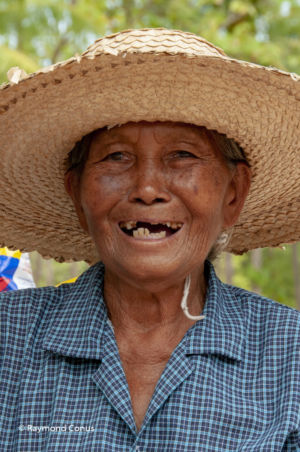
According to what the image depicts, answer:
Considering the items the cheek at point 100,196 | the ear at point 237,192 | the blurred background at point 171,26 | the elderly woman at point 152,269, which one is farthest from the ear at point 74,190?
the blurred background at point 171,26

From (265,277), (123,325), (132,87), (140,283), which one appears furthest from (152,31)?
(265,277)

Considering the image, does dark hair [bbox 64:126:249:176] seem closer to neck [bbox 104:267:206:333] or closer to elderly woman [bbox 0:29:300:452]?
elderly woman [bbox 0:29:300:452]

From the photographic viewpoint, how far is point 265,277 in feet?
35.8

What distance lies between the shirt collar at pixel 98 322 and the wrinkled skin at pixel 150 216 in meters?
0.08

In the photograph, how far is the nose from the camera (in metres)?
1.97

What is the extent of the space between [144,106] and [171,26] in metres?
9.43

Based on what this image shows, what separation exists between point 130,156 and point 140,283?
1.31ft

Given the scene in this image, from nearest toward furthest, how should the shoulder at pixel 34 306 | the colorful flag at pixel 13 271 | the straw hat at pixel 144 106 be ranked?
the straw hat at pixel 144 106 < the shoulder at pixel 34 306 < the colorful flag at pixel 13 271

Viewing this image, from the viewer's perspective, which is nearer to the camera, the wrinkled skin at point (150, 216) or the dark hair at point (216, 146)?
the wrinkled skin at point (150, 216)

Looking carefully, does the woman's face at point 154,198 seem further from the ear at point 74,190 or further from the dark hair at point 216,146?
the ear at point 74,190

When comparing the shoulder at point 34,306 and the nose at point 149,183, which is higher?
the nose at point 149,183

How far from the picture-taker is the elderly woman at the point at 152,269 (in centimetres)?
191

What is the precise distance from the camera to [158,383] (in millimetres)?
1997

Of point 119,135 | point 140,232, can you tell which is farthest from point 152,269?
point 119,135
